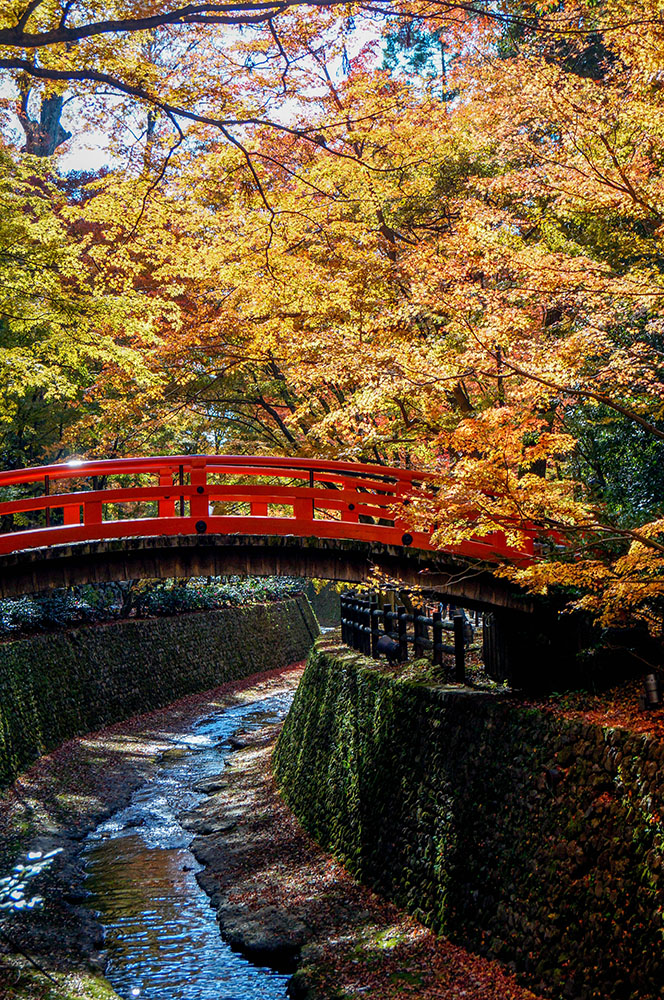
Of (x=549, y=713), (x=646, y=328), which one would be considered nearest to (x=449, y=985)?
(x=549, y=713)

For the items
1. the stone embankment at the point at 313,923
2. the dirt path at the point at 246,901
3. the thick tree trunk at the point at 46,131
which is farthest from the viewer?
the thick tree trunk at the point at 46,131

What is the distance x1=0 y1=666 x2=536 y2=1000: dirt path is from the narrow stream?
0.79 ft

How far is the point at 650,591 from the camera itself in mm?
7660

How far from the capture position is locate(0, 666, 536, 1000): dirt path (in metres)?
8.86

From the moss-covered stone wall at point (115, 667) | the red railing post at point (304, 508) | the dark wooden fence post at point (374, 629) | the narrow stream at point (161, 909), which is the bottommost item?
the narrow stream at point (161, 909)

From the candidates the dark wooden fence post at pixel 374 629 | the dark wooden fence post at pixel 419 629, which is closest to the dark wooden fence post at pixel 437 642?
the dark wooden fence post at pixel 419 629

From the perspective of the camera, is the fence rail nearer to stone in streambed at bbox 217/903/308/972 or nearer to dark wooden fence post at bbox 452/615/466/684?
dark wooden fence post at bbox 452/615/466/684

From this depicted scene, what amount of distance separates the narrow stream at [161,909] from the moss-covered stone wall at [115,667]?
2.58 meters

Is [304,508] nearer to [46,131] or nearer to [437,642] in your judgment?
[437,642]

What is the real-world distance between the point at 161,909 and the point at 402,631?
5367 millimetres

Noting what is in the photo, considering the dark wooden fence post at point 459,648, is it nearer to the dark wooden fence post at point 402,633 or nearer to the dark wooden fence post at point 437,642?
the dark wooden fence post at point 437,642

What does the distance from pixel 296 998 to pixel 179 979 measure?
1.46 metres

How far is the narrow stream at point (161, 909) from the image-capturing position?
31.3 ft

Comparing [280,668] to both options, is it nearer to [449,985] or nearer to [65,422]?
[65,422]
